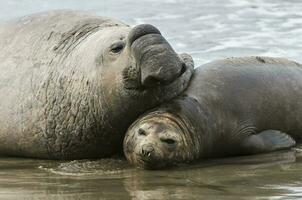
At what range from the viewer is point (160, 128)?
6445 millimetres

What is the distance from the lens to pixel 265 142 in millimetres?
7012

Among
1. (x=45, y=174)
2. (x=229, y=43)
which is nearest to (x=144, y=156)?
(x=45, y=174)

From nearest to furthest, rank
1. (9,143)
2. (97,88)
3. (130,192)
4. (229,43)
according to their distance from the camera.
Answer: (130,192) → (97,88) → (9,143) → (229,43)

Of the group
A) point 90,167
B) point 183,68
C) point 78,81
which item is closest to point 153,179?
point 90,167

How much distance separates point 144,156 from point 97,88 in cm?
72

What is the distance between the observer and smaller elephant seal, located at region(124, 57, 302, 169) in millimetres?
6445

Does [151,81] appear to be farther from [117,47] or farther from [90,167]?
[90,167]

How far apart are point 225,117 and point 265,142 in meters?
0.36

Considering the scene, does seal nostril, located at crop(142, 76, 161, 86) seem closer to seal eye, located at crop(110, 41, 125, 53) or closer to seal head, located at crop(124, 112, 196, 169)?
seal head, located at crop(124, 112, 196, 169)

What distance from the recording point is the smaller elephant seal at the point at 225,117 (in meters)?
6.45

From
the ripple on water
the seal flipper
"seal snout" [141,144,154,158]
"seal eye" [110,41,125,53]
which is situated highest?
"seal eye" [110,41,125,53]

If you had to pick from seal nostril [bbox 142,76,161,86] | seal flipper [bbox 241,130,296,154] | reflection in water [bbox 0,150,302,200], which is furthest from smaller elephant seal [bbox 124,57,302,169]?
seal nostril [bbox 142,76,161,86]

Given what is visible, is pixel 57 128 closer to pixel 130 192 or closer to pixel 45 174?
pixel 45 174

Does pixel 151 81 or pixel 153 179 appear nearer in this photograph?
pixel 153 179
